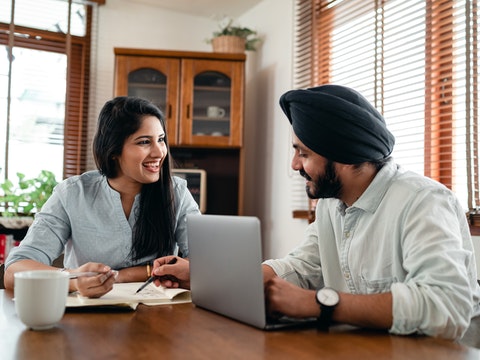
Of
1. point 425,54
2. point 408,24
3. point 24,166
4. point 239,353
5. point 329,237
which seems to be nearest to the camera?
point 239,353

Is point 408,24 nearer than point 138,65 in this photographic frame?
Yes

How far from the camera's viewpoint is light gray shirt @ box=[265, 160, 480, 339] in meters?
0.96

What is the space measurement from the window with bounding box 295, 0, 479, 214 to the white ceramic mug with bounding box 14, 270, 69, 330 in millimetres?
1779

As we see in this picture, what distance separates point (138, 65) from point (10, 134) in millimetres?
1019

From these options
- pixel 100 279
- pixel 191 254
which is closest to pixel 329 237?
pixel 191 254

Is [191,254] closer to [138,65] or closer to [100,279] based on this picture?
[100,279]

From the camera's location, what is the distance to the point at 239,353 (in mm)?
809

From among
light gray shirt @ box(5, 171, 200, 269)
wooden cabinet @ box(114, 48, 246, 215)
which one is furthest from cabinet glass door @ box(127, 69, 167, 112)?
light gray shirt @ box(5, 171, 200, 269)

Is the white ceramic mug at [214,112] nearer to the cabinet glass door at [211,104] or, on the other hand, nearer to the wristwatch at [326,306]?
the cabinet glass door at [211,104]

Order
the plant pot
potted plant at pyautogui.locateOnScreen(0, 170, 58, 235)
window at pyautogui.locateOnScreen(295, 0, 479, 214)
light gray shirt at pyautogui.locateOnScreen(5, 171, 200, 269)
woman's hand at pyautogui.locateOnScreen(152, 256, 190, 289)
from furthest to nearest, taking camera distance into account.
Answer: the plant pot
potted plant at pyautogui.locateOnScreen(0, 170, 58, 235)
window at pyautogui.locateOnScreen(295, 0, 479, 214)
light gray shirt at pyautogui.locateOnScreen(5, 171, 200, 269)
woman's hand at pyautogui.locateOnScreen(152, 256, 190, 289)

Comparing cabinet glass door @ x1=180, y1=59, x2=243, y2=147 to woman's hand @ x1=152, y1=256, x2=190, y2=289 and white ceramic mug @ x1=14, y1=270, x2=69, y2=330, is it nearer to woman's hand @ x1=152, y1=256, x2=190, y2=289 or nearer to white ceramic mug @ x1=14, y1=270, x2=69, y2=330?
woman's hand @ x1=152, y1=256, x2=190, y2=289

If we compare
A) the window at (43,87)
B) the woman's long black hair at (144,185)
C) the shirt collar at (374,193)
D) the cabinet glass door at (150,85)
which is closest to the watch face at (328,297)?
the shirt collar at (374,193)

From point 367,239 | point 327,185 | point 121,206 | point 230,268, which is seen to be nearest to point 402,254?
point 367,239

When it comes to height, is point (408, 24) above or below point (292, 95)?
above
